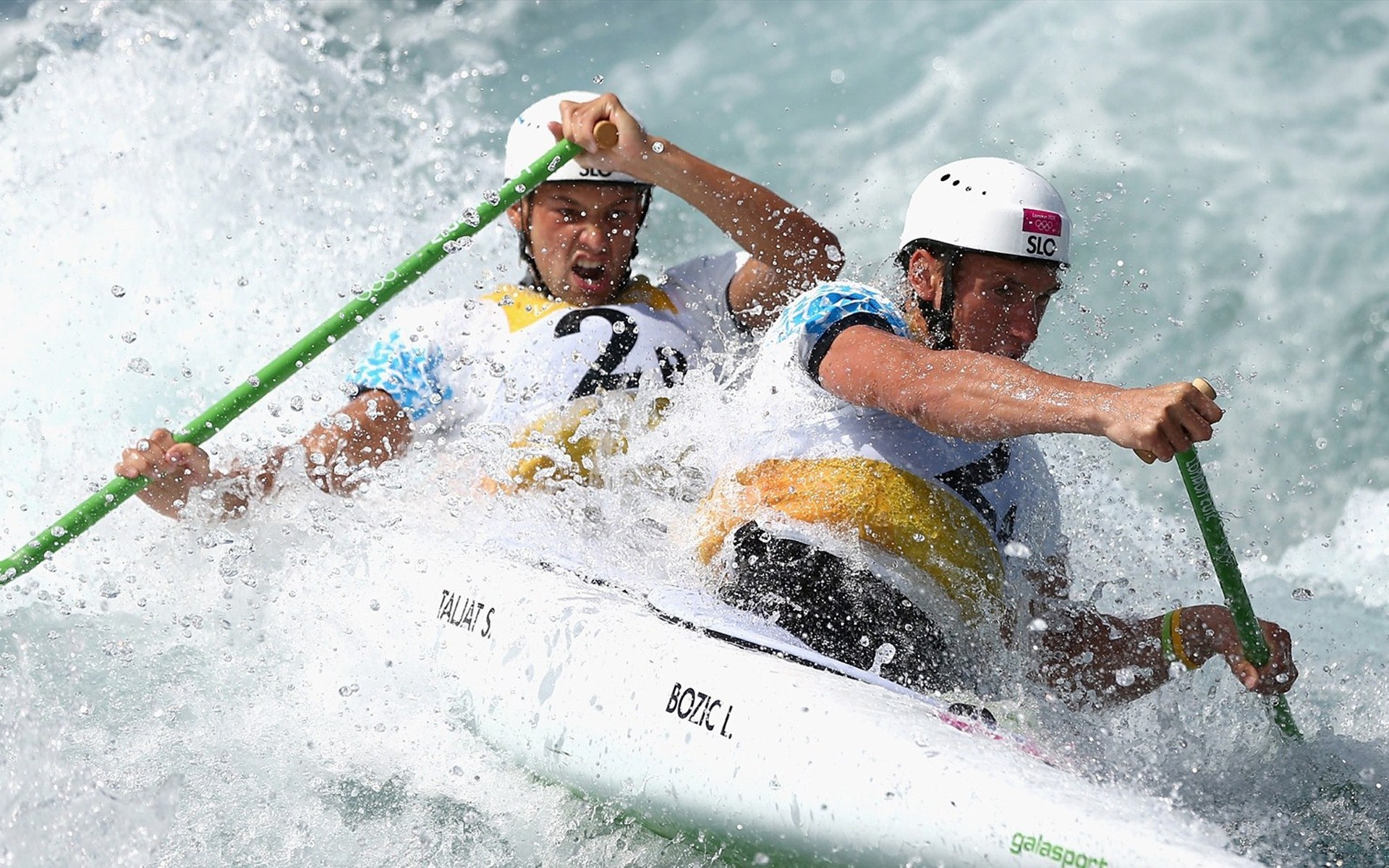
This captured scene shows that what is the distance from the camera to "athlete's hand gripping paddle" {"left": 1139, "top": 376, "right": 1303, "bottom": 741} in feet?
7.67

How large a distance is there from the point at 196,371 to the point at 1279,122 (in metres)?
5.00

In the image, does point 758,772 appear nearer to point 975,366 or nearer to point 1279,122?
point 975,366

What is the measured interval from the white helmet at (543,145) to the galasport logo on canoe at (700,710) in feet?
5.69

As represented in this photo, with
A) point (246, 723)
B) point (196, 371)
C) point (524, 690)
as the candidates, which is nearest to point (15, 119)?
point (196, 371)

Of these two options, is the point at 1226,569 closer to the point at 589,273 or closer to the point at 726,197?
the point at 726,197

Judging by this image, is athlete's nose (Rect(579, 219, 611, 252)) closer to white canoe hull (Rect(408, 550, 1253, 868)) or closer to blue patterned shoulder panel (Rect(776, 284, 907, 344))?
white canoe hull (Rect(408, 550, 1253, 868))

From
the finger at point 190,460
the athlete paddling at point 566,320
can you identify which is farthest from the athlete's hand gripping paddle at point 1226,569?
the finger at point 190,460

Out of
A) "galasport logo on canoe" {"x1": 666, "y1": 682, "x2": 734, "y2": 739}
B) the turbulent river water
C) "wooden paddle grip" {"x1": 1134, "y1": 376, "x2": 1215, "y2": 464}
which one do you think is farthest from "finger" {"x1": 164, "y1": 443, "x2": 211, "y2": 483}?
"wooden paddle grip" {"x1": 1134, "y1": 376, "x2": 1215, "y2": 464}

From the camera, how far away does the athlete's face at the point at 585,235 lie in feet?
13.1

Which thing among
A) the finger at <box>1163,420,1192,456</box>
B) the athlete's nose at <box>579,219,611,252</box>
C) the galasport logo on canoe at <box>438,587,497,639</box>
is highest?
the athlete's nose at <box>579,219,611,252</box>

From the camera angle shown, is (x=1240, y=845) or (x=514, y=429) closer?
(x=1240, y=845)

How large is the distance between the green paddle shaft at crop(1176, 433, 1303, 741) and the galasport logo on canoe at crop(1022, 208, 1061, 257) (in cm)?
53

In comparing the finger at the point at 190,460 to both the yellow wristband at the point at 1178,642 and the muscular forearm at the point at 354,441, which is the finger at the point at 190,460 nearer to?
the muscular forearm at the point at 354,441

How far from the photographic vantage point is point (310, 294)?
20.3 ft
